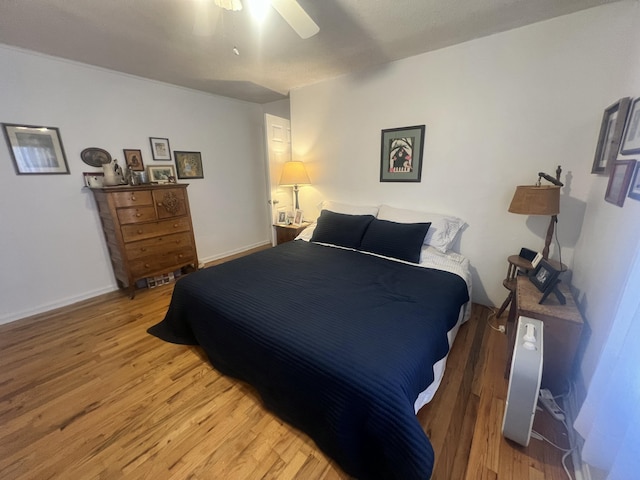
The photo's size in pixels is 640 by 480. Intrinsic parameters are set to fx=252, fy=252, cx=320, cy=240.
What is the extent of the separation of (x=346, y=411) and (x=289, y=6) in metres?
1.98

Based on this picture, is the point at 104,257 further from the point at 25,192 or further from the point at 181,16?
the point at 181,16

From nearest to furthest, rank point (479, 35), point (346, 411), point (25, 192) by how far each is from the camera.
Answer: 1. point (346, 411)
2. point (479, 35)
3. point (25, 192)

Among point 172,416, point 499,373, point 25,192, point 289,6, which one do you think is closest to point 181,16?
point 289,6

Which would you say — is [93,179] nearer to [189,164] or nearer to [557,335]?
[189,164]

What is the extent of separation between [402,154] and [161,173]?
2.92m

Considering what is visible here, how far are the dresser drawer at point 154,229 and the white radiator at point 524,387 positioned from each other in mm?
3229

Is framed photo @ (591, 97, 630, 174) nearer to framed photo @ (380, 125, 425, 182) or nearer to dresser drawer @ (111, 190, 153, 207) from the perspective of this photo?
framed photo @ (380, 125, 425, 182)

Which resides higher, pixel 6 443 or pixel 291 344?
pixel 291 344

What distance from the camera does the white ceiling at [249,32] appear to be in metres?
1.65

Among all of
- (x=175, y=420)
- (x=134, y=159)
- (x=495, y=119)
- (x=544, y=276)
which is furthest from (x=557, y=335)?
(x=134, y=159)

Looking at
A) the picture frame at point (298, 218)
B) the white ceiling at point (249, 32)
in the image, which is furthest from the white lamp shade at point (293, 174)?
the white ceiling at point (249, 32)

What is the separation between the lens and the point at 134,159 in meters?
2.95

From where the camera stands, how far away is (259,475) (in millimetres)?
1159

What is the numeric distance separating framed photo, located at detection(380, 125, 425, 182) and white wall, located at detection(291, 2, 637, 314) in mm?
71
